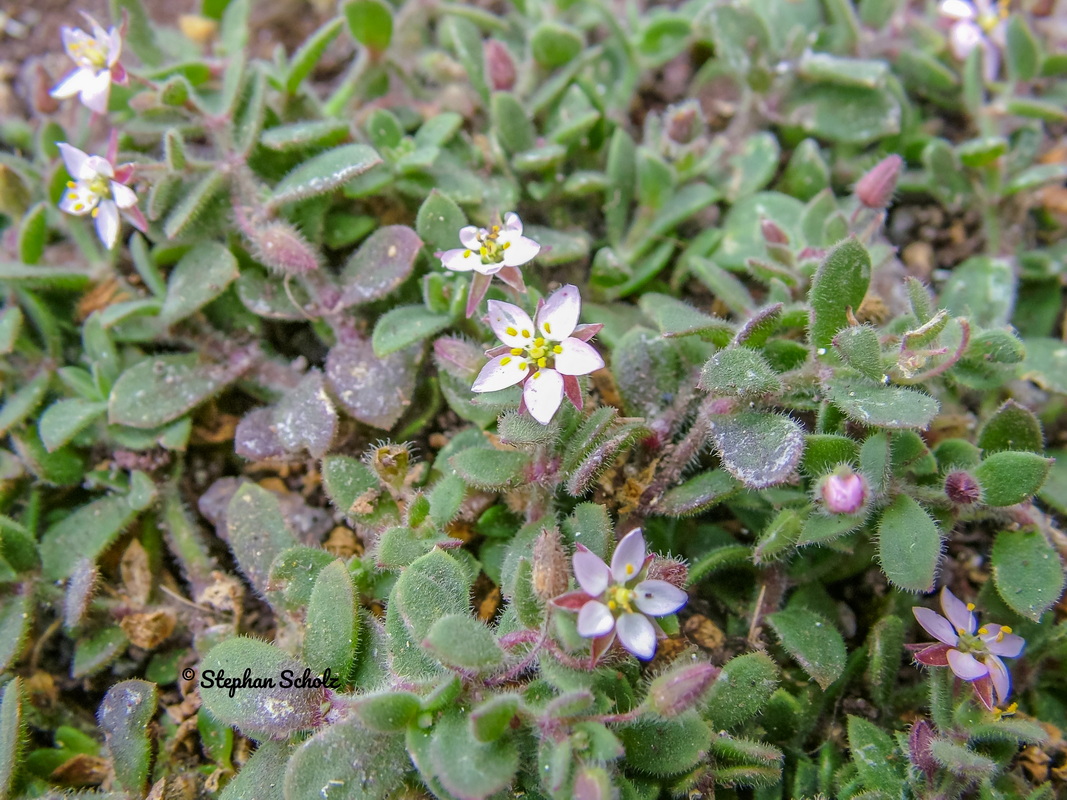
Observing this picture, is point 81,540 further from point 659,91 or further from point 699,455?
point 659,91

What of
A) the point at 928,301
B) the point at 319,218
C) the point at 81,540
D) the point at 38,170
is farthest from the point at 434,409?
the point at 38,170

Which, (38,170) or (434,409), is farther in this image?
(38,170)

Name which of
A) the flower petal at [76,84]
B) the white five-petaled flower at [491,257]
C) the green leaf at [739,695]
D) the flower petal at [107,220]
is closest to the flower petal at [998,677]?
the green leaf at [739,695]

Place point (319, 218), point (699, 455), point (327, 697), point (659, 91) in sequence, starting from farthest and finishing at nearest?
point (659, 91) → point (319, 218) → point (699, 455) → point (327, 697)

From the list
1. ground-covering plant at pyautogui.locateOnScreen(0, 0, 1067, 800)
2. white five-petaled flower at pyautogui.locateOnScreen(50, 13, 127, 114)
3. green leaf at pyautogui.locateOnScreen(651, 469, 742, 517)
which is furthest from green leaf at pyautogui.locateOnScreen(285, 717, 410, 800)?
white five-petaled flower at pyautogui.locateOnScreen(50, 13, 127, 114)

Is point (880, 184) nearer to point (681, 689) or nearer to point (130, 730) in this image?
point (681, 689)

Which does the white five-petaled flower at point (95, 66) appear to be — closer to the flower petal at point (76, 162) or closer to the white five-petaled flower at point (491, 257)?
the flower petal at point (76, 162)
